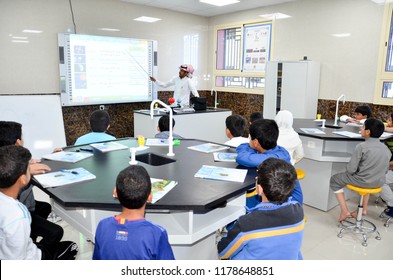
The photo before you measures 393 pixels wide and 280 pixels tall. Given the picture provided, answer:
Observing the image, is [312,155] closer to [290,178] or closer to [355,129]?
[355,129]

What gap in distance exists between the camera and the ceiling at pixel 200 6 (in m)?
5.64

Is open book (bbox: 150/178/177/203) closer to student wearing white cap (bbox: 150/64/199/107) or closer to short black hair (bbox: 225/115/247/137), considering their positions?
short black hair (bbox: 225/115/247/137)

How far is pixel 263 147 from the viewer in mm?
2164

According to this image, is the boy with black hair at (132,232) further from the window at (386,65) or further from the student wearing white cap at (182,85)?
the student wearing white cap at (182,85)

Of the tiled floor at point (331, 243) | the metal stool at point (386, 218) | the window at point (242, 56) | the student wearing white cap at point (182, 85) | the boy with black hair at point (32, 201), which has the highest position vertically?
the window at point (242, 56)

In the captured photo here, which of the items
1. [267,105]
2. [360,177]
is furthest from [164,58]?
[360,177]

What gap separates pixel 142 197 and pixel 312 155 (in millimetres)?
2618

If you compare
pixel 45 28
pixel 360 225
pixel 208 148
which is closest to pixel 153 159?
pixel 208 148

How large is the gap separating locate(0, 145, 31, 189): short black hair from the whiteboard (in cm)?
306

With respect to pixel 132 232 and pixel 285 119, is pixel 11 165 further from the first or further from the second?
pixel 285 119

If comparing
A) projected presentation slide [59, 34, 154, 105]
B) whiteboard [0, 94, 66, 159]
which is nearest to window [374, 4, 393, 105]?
projected presentation slide [59, 34, 154, 105]

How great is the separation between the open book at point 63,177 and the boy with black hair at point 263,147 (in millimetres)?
1013

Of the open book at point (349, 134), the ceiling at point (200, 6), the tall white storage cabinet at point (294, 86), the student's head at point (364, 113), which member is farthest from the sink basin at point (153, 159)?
the ceiling at point (200, 6)

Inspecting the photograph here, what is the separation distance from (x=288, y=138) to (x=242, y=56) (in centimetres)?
392
